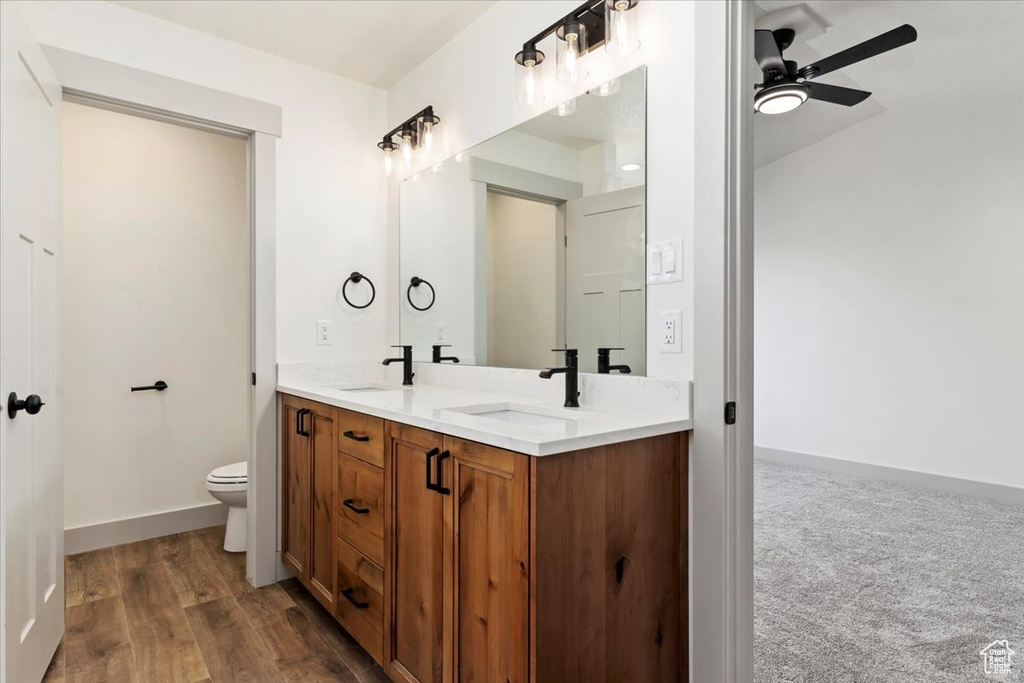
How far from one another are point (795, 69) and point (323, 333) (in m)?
2.74

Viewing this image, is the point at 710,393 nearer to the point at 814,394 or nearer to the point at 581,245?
the point at 581,245

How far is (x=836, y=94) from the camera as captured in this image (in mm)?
3154

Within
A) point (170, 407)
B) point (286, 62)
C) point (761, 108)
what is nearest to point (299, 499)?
point (170, 407)

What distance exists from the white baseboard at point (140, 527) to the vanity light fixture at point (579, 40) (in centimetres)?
285

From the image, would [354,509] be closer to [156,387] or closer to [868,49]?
[156,387]

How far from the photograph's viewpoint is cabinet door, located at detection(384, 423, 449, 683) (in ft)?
4.75

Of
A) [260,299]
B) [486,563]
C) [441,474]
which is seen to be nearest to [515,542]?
[486,563]

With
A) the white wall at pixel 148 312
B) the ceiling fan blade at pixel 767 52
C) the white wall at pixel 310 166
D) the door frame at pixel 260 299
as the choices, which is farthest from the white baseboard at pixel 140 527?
the ceiling fan blade at pixel 767 52

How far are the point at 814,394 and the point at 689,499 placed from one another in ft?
12.8

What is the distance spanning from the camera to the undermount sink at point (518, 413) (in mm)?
1676

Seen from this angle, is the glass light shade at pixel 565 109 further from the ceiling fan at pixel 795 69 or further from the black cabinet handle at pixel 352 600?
the black cabinet handle at pixel 352 600

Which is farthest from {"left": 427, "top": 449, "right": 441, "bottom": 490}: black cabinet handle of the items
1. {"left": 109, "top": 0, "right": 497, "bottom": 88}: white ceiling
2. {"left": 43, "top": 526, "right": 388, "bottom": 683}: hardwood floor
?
{"left": 109, "top": 0, "right": 497, "bottom": 88}: white ceiling

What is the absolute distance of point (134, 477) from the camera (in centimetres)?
300

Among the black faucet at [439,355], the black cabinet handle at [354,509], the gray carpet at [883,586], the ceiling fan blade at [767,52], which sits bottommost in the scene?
the gray carpet at [883,586]
